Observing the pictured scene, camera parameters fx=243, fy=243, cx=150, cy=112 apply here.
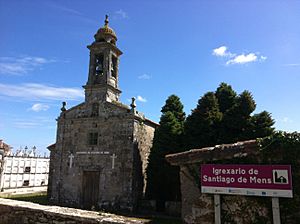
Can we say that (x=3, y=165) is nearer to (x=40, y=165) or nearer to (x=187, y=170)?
(x=40, y=165)

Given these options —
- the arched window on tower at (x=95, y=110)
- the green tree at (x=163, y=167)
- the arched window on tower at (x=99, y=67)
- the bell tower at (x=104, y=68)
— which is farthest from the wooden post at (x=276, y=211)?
the arched window on tower at (x=99, y=67)

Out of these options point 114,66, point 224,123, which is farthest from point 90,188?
point 224,123

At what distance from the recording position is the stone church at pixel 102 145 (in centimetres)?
1733

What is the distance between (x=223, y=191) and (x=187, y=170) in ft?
3.28

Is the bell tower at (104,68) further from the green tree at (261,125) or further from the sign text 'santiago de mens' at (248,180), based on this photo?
the sign text 'santiago de mens' at (248,180)

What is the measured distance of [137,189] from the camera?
17.7m

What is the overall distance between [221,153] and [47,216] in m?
4.98

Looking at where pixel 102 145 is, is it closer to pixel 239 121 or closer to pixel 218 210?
pixel 239 121

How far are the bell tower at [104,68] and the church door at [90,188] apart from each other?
18.9 feet

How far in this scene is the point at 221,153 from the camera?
18.7 feet

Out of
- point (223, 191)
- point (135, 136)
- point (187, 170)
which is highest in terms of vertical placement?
point (135, 136)

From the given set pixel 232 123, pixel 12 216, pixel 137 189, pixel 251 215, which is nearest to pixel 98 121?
pixel 137 189

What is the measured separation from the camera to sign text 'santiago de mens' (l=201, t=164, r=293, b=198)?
16.5ft

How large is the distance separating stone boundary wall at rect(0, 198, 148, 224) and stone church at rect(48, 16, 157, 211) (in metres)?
10.2
